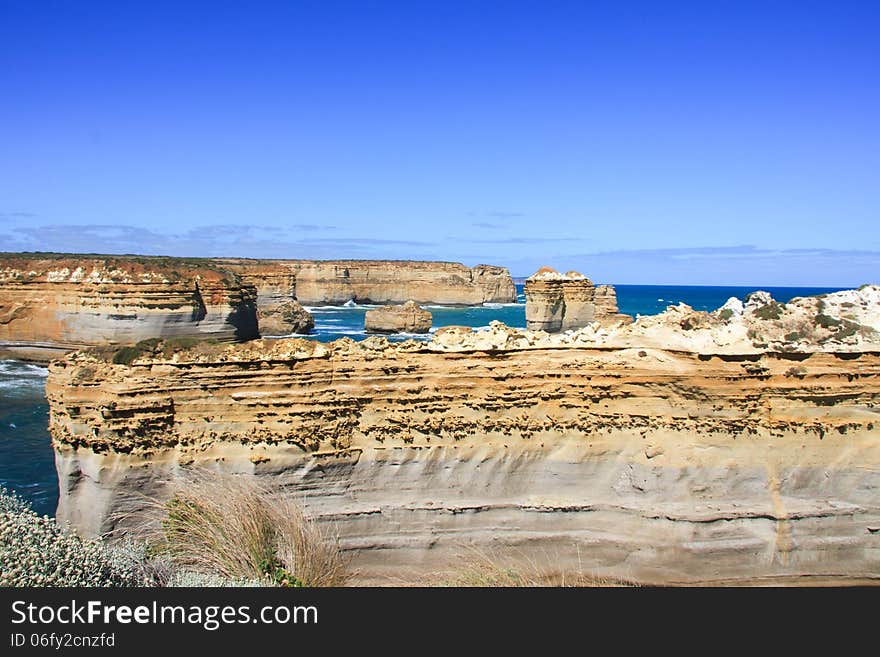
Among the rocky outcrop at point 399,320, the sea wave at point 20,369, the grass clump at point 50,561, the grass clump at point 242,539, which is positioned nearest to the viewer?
the grass clump at point 50,561

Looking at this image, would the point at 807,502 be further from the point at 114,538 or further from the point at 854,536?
the point at 114,538

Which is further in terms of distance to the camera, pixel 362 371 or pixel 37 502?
pixel 37 502

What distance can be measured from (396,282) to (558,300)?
191ft

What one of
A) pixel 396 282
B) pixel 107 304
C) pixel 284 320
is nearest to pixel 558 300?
pixel 284 320

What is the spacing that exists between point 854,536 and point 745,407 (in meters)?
3.09

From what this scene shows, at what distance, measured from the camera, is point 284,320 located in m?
57.5

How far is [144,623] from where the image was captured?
5.89m

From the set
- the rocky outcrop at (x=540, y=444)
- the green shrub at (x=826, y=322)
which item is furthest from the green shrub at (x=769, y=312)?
the green shrub at (x=826, y=322)

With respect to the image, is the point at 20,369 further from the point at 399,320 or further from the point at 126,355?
the point at 126,355

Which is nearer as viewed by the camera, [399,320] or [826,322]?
[826,322]

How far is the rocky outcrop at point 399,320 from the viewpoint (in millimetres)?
56938

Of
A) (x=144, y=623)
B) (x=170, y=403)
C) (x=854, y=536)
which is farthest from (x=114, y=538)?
(x=854, y=536)

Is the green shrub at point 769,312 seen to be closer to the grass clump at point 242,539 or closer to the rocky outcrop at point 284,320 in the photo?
the grass clump at point 242,539

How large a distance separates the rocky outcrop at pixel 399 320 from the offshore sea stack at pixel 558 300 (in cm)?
1148
